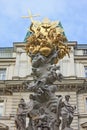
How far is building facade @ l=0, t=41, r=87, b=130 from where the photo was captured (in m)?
31.5

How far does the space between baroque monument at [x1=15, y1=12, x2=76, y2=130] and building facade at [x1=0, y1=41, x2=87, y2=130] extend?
1653 cm

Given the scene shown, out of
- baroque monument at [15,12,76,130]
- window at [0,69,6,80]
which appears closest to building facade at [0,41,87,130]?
window at [0,69,6,80]

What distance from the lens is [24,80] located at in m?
32.8

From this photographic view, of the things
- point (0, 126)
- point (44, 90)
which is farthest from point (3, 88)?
point (44, 90)

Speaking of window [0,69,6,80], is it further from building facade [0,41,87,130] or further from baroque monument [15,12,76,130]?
baroque monument [15,12,76,130]

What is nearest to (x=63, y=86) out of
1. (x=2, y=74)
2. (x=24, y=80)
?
(x=24, y=80)

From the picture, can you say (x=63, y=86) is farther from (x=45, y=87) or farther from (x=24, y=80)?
(x=45, y=87)

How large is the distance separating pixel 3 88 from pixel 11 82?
0.99 metres

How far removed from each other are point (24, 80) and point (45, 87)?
70.8 ft

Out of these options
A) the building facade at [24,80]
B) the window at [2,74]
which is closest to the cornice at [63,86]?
the building facade at [24,80]

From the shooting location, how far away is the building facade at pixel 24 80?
31.5 meters

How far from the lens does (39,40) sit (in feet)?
42.4

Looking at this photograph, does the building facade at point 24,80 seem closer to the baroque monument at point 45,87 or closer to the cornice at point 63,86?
the cornice at point 63,86

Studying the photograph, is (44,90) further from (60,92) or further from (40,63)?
(60,92)
